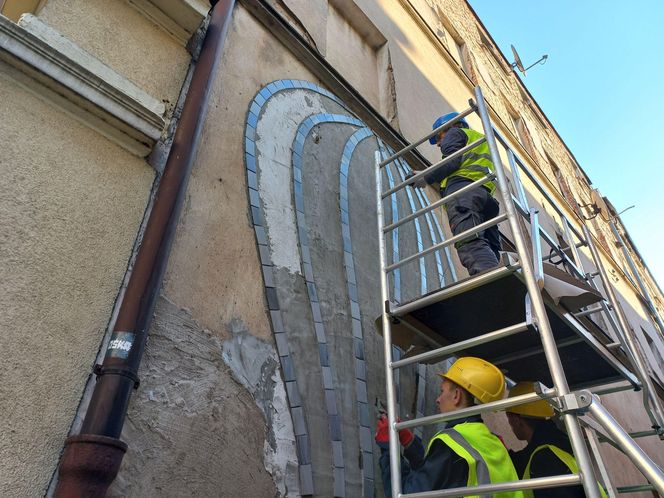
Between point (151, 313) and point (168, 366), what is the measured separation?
0.78ft

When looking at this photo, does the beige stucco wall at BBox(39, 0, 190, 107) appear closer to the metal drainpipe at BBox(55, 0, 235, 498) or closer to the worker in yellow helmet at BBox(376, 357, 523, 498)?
the metal drainpipe at BBox(55, 0, 235, 498)

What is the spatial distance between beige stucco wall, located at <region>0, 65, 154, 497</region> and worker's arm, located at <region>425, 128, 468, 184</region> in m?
1.94

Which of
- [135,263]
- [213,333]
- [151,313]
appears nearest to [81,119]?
[135,263]

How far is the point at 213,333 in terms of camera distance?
94.8 inches

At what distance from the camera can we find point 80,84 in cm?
232

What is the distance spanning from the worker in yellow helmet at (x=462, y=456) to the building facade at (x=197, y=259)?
32cm

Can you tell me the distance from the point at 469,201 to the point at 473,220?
0.13 metres

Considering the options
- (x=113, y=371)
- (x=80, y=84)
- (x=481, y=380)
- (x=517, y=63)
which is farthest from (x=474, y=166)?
(x=517, y=63)

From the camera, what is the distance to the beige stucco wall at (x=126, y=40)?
2547mm

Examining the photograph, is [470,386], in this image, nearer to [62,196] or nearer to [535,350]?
[535,350]

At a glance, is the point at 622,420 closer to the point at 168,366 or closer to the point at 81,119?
the point at 168,366

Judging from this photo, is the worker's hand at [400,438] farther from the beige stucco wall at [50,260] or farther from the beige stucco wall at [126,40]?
the beige stucco wall at [126,40]

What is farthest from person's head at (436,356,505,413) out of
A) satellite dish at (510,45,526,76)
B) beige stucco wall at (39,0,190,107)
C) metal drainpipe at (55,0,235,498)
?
satellite dish at (510,45,526,76)

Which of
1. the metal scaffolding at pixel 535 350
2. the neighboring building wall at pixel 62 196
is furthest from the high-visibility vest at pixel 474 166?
the neighboring building wall at pixel 62 196
